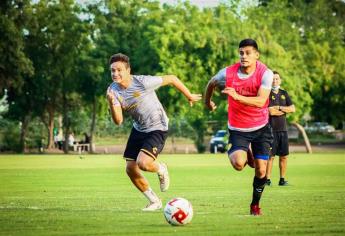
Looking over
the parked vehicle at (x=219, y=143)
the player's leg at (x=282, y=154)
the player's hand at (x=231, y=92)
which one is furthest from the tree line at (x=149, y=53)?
the player's hand at (x=231, y=92)

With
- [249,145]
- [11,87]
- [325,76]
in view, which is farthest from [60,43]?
[249,145]

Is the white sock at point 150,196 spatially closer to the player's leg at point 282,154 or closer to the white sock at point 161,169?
the white sock at point 161,169

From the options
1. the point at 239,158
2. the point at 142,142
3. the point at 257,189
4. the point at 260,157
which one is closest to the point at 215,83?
the point at 239,158

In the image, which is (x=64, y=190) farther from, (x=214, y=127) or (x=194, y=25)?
(x=214, y=127)

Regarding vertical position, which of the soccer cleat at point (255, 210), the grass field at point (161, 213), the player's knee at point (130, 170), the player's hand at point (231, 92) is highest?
the player's hand at point (231, 92)

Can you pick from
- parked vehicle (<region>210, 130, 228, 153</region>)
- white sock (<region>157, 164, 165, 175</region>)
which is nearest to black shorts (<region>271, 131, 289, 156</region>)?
white sock (<region>157, 164, 165, 175</region>)

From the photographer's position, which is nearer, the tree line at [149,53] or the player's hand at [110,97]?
the player's hand at [110,97]

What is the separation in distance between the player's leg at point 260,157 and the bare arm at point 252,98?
738 mm

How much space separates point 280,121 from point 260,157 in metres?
8.78

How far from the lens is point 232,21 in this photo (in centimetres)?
6838

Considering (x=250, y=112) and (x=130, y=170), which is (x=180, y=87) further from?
(x=130, y=170)

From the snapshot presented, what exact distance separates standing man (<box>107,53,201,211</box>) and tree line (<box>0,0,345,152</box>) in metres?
50.6

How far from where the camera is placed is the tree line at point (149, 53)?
6775 cm

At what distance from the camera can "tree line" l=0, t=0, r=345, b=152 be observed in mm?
67750
